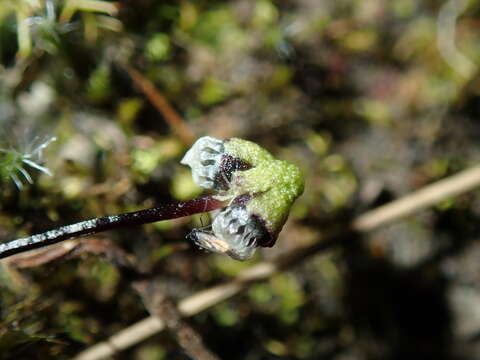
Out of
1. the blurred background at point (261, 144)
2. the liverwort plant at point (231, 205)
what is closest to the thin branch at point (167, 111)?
the blurred background at point (261, 144)

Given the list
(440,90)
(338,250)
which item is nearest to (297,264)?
(338,250)

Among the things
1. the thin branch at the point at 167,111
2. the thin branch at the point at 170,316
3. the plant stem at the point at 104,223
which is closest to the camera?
the plant stem at the point at 104,223

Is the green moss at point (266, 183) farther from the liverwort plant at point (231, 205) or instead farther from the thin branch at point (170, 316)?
the thin branch at point (170, 316)

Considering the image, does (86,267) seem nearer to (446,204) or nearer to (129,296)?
(129,296)

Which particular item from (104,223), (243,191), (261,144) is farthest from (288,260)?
(104,223)

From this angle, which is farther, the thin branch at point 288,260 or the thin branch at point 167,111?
the thin branch at point 167,111

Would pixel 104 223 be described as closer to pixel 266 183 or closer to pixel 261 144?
pixel 266 183

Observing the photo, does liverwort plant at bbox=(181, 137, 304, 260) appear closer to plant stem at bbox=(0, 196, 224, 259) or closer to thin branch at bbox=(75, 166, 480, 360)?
plant stem at bbox=(0, 196, 224, 259)
